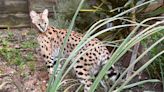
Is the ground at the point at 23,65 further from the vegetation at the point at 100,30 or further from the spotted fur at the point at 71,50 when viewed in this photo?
the spotted fur at the point at 71,50

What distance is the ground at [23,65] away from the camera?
12.6 ft

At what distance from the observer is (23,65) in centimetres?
429

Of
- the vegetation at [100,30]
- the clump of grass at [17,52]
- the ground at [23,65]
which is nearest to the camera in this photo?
the vegetation at [100,30]

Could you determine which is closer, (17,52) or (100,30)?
(100,30)

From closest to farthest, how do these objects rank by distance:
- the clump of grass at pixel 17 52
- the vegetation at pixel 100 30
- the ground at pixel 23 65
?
the vegetation at pixel 100 30 → the ground at pixel 23 65 → the clump of grass at pixel 17 52

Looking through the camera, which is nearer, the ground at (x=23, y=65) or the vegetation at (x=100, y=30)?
the vegetation at (x=100, y=30)

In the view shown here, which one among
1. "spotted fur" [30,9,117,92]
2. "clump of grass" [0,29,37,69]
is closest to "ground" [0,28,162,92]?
"clump of grass" [0,29,37,69]

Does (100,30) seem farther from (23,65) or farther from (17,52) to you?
(17,52)

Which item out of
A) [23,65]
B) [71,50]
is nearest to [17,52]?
[23,65]

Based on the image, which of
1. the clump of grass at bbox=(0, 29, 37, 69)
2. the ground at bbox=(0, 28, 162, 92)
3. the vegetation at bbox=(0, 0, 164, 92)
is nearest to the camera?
the vegetation at bbox=(0, 0, 164, 92)

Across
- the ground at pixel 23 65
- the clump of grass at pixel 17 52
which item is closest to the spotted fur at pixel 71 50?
the ground at pixel 23 65

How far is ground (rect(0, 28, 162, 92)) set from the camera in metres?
3.84

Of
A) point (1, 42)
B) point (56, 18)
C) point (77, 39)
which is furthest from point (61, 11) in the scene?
point (77, 39)

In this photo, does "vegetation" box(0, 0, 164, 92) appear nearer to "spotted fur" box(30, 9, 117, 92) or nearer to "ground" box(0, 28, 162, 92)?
"ground" box(0, 28, 162, 92)
